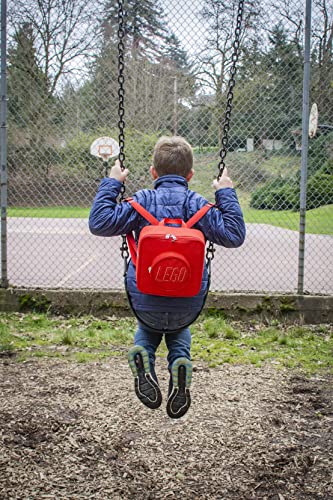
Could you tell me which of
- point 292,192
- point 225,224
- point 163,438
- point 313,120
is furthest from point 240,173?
point 225,224

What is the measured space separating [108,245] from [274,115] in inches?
311

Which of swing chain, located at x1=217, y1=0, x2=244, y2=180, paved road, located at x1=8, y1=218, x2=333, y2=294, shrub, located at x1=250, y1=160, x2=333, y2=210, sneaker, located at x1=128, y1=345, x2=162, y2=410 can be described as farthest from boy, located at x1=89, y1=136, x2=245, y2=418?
paved road, located at x1=8, y1=218, x2=333, y2=294

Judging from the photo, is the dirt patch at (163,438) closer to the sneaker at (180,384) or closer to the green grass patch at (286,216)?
the sneaker at (180,384)

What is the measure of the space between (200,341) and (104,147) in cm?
234

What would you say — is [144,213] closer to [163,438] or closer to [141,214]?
[141,214]

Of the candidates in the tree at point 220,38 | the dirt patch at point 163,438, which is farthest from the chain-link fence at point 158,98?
the dirt patch at point 163,438

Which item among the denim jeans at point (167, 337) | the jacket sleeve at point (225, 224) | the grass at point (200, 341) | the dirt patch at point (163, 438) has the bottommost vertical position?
the grass at point (200, 341)

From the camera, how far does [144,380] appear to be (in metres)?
2.63

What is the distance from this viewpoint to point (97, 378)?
436 centimetres

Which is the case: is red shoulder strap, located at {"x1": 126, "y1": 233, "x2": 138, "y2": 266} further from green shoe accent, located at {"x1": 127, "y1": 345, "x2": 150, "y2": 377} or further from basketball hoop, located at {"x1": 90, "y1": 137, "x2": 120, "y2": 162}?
basketball hoop, located at {"x1": 90, "y1": 137, "x2": 120, "y2": 162}

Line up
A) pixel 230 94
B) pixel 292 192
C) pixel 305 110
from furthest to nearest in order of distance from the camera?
pixel 292 192, pixel 305 110, pixel 230 94

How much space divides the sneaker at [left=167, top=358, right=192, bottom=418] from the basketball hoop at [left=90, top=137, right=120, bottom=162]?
11.3 ft

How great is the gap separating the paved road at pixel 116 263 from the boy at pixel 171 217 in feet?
12.0

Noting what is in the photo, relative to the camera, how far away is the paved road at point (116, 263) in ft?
25.4
